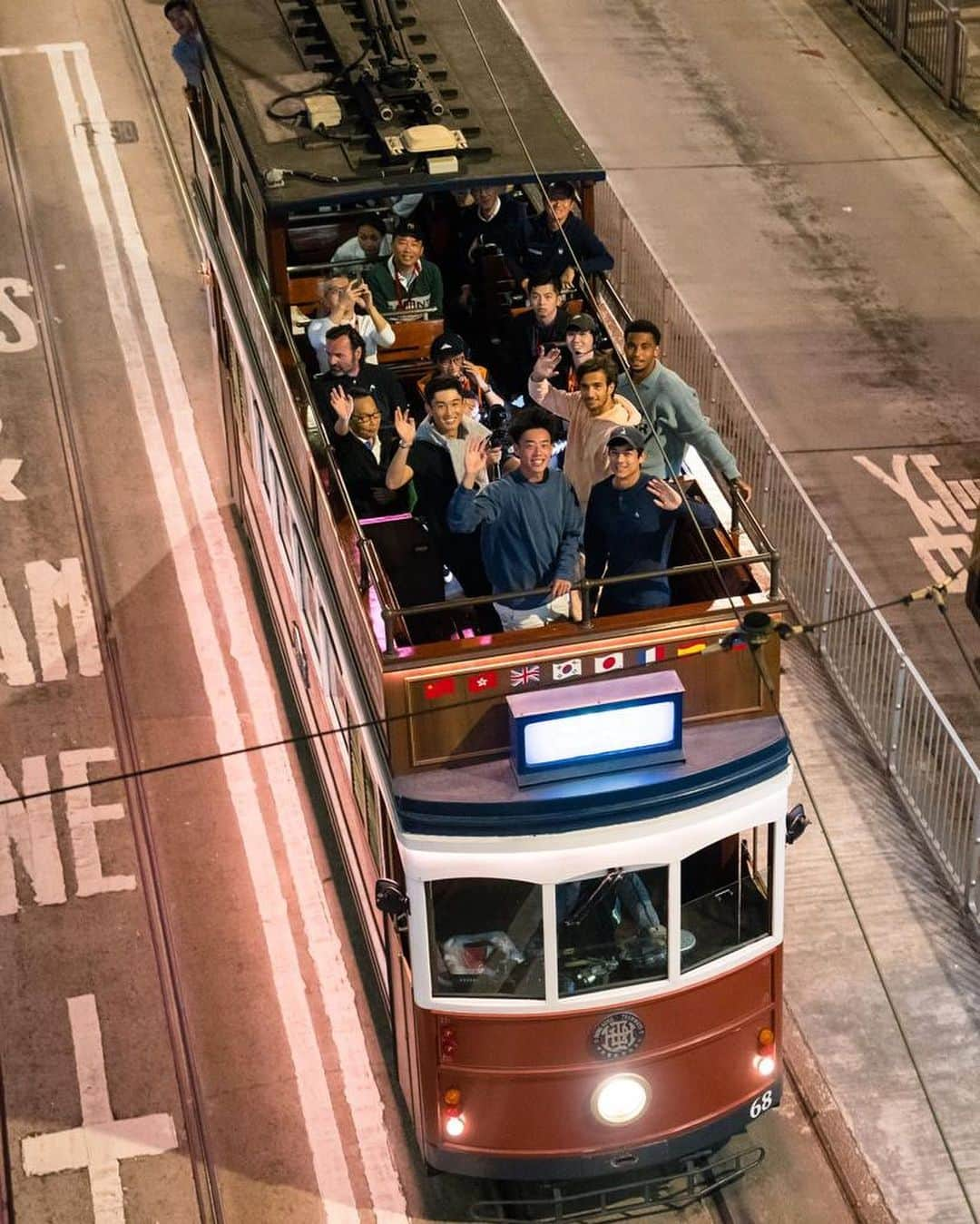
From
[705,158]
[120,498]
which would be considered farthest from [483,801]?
[705,158]

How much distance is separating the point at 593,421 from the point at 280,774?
4.49 metres

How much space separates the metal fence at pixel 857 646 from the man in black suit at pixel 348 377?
2.04 meters

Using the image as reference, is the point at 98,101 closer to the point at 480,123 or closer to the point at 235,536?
the point at 235,536

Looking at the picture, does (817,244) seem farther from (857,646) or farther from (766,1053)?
(766,1053)

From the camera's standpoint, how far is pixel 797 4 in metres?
28.4

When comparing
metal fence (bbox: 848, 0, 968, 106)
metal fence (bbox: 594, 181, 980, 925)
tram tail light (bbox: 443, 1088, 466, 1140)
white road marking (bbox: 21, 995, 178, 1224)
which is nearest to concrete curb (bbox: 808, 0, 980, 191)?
metal fence (bbox: 848, 0, 968, 106)

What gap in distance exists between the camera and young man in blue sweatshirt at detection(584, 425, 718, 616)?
11500 millimetres

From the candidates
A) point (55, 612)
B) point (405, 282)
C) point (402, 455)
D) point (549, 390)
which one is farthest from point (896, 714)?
point (55, 612)

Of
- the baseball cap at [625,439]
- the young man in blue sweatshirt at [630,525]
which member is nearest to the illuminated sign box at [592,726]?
the young man in blue sweatshirt at [630,525]

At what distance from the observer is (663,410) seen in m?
12.9

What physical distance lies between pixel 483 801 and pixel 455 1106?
1964mm

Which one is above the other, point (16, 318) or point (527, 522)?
point (527, 522)

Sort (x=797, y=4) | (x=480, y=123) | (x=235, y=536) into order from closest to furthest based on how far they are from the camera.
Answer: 1. (x=480, y=123)
2. (x=235, y=536)
3. (x=797, y=4)

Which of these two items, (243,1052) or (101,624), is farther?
(101,624)
